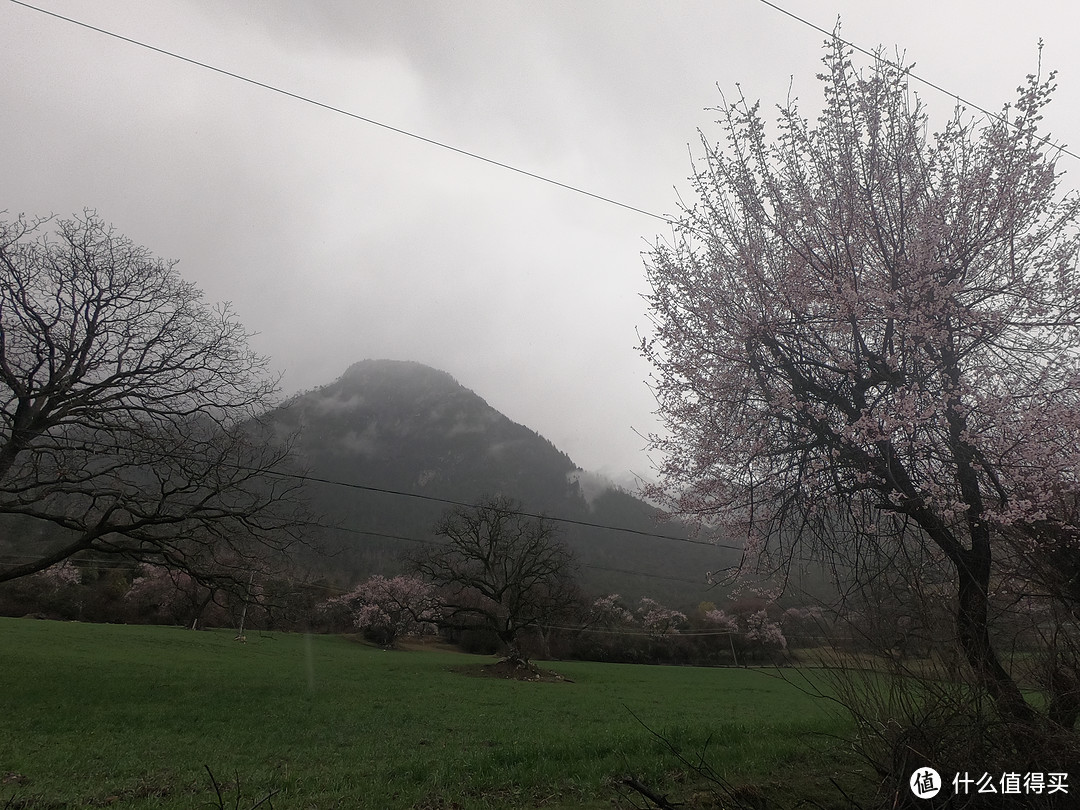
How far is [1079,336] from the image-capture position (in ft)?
21.4

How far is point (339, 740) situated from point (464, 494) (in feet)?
391

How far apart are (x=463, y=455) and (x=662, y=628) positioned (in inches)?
4424

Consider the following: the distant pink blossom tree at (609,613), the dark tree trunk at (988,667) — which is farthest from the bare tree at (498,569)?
the dark tree trunk at (988,667)

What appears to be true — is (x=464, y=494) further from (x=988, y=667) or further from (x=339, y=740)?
(x=988, y=667)

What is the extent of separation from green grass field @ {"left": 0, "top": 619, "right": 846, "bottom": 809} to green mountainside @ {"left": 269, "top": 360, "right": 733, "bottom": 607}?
4388 millimetres

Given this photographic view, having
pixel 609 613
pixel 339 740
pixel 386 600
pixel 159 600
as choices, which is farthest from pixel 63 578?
pixel 339 740

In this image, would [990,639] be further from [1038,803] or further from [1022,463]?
[1022,463]

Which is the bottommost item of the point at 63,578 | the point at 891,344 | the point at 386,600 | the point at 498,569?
the point at 386,600

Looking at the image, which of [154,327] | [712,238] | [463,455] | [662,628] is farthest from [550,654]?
[463,455]

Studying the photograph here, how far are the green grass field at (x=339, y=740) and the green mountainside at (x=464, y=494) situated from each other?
4.39 metres

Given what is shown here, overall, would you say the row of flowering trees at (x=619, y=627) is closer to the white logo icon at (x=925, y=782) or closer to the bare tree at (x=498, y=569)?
the bare tree at (x=498, y=569)

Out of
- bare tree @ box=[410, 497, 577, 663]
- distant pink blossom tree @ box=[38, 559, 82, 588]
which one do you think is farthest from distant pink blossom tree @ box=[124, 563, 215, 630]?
Answer: bare tree @ box=[410, 497, 577, 663]

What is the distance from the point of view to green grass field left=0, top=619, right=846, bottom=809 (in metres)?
6.03

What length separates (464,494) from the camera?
127 meters
